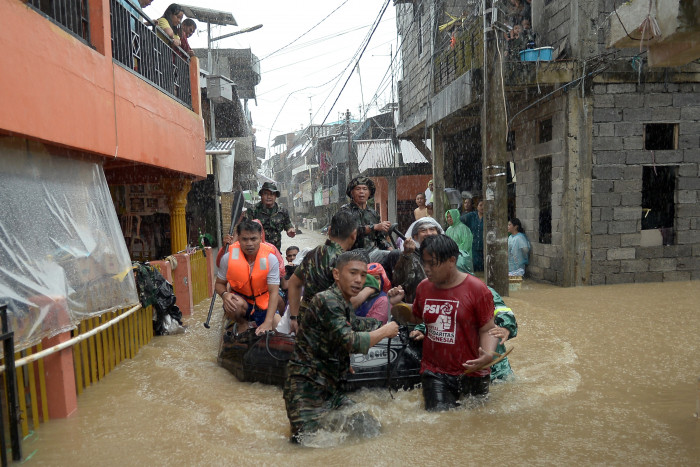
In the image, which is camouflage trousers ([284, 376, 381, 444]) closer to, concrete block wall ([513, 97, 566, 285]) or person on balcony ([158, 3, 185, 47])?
concrete block wall ([513, 97, 566, 285])

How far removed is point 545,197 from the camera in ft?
39.5

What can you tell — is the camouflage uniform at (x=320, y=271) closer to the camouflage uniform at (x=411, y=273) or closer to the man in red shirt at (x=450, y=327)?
the man in red shirt at (x=450, y=327)

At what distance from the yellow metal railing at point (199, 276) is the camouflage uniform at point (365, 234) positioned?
4629 mm

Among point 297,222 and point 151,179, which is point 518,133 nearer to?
point 151,179

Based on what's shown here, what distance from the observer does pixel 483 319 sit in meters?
4.02

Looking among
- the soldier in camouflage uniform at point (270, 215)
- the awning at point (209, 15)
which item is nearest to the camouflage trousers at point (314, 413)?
the soldier in camouflage uniform at point (270, 215)

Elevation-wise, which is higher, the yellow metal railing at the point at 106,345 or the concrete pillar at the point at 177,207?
the concrete pillar at the point at 177,207

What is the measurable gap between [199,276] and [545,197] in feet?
25.4

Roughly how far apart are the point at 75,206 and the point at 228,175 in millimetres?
9768

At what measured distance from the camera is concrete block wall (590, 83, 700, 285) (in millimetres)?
10359

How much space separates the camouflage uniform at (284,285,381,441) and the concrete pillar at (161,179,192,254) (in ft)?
24.9

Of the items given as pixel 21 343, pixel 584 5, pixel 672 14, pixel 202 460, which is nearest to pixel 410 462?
pixel 202 460

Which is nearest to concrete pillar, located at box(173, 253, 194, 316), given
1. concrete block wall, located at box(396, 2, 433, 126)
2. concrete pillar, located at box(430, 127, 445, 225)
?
concrete pillar, located at box(430, 127, 445, 225)

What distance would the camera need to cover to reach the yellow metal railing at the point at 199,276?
10.2m
